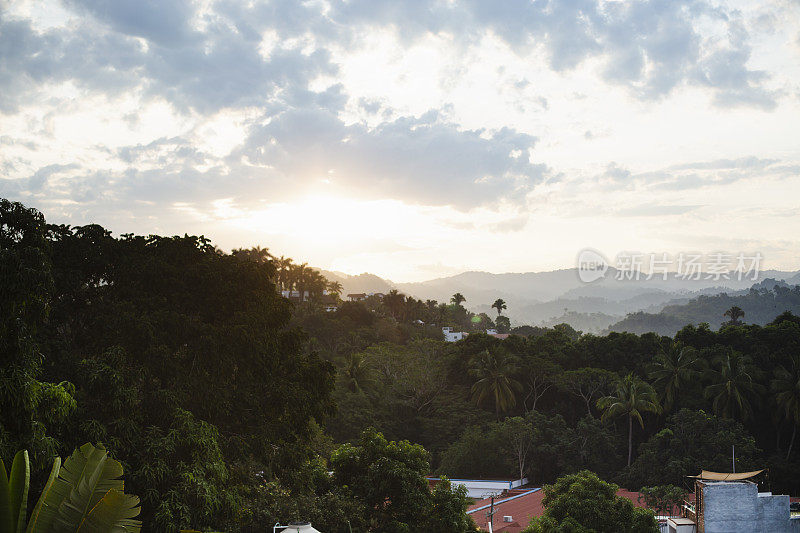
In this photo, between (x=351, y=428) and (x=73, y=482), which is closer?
(x=73, y=482)

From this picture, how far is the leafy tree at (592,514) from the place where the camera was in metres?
19.7

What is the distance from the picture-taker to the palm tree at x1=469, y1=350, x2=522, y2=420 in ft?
136

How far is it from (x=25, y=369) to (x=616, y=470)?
1330 inches

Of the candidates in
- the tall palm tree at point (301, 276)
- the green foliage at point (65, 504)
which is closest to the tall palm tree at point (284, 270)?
the tall palm tree at point (301, 276)

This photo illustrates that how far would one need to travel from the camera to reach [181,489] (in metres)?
11.9

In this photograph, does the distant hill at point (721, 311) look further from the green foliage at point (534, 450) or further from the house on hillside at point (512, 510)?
the house on hillside at point (512, 510)

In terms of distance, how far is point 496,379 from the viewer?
41.8m

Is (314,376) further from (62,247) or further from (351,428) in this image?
(351,428)

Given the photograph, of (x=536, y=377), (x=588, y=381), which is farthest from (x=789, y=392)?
(x=536, y=377)

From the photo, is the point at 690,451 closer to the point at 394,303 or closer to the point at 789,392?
the point at 789,392

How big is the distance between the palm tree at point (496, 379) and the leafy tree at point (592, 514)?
2075 cm

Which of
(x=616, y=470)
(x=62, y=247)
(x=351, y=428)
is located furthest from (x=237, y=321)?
(x=616, y=470)

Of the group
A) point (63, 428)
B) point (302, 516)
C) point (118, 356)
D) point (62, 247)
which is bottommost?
point (302, 516)

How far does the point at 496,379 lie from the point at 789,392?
55.5 feet
